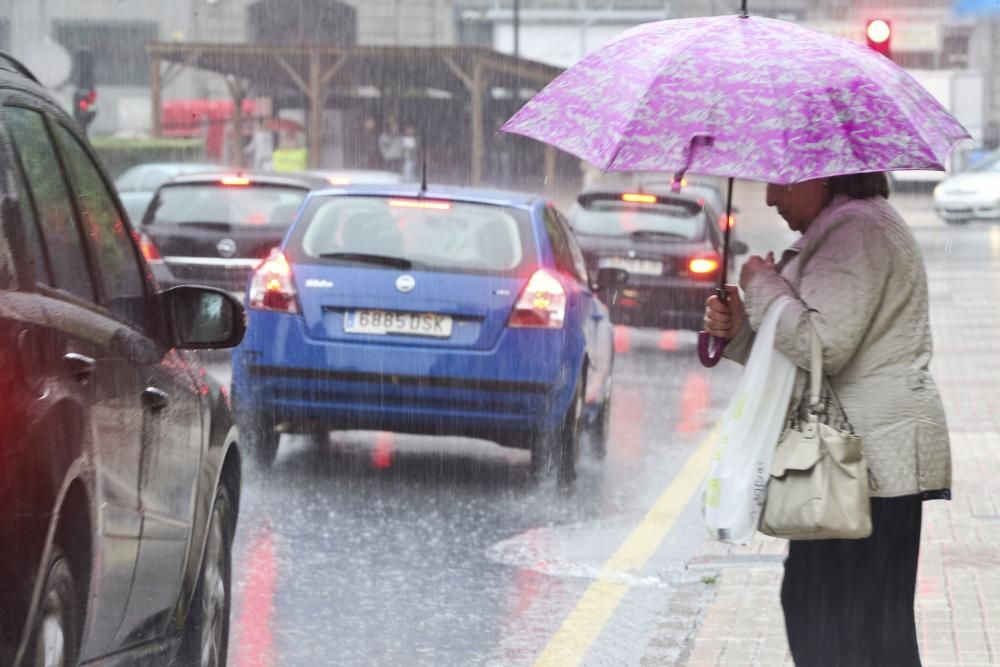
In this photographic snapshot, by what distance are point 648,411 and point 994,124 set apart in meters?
49.2

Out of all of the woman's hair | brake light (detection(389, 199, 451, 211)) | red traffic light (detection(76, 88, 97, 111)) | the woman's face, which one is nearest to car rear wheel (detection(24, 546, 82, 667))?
the woman's face

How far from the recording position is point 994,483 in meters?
9.64

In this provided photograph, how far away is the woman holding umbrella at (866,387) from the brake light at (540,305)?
5113mm

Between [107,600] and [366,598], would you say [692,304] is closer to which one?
[366,598]

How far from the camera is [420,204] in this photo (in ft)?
33.6

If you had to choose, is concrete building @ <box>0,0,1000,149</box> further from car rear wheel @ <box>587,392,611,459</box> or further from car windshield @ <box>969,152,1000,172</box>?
car rear wheel @ <box>587,392,611,459</box>

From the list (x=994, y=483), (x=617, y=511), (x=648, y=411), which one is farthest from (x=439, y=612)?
(x=648, y=411)

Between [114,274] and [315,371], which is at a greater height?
[114,274]

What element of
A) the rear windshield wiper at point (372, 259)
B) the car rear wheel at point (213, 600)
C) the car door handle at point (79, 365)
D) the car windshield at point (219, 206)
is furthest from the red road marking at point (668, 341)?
the car door handle at point (79, 365)

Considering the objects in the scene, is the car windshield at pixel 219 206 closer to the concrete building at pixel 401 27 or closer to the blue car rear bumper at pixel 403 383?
the blue car rear bumper at pixel 403 383

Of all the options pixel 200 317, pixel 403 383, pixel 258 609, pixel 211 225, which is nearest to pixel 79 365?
pixel 200 317

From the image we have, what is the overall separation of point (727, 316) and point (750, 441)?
15.1 inches

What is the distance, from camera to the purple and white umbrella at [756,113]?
436 cm

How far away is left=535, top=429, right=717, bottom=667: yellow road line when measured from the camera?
6535 millimetres
